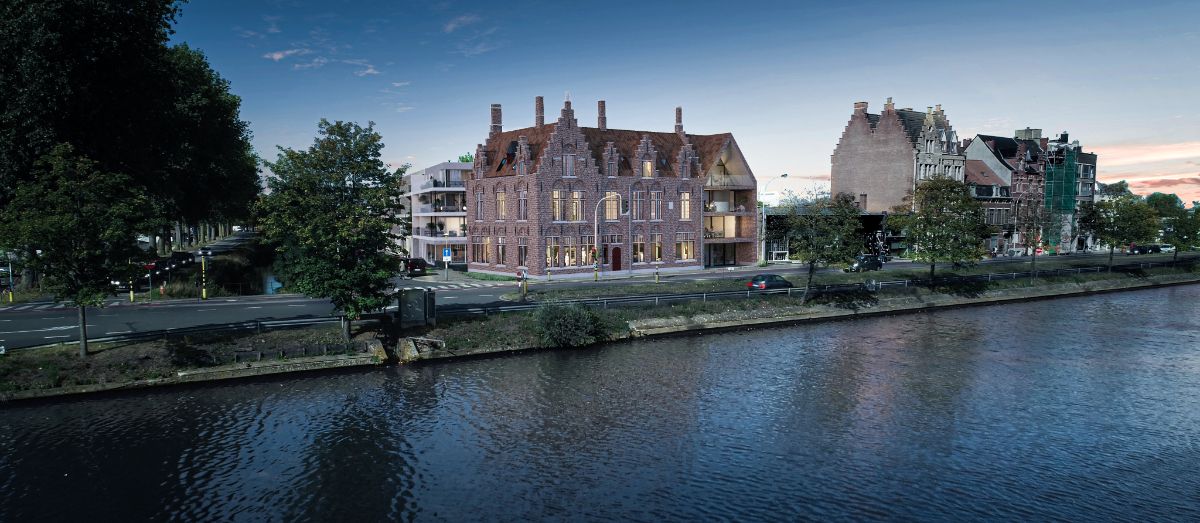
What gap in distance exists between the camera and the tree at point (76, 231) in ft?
95.9

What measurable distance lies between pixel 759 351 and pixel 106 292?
33389mm

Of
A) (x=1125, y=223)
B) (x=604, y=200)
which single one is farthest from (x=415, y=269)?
(x=1125, y=223)

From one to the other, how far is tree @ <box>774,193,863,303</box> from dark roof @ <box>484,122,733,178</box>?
77.6 ft

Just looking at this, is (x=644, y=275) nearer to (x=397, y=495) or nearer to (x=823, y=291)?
(x=823, y=291)

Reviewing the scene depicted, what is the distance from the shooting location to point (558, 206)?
65.1 meters

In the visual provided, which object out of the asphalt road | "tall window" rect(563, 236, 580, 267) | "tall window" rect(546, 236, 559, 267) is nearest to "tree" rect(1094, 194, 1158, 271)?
the asphalt road

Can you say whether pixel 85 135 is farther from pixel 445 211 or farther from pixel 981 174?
pixel 981 174

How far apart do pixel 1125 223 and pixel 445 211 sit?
80.7 meters

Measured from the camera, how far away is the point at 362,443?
23.9 meters

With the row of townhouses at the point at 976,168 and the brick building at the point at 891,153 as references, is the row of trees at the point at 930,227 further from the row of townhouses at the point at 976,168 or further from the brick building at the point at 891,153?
the brick building at the point at 891,153

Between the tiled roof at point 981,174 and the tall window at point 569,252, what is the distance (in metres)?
66.8

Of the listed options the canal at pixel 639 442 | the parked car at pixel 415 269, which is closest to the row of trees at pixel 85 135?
the canal at pixel 639 442

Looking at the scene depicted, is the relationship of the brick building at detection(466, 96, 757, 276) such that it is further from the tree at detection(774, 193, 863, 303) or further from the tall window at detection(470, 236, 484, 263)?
the tree at detection(774, 193, 863, 303)

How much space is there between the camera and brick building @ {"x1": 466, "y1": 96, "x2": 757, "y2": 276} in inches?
2559
